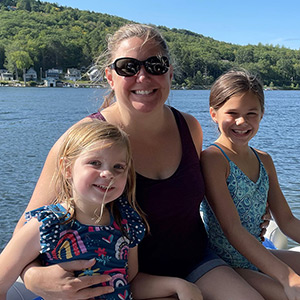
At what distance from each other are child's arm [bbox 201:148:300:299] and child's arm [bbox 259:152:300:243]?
425 mm

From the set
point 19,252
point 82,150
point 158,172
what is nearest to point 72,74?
point 158,172

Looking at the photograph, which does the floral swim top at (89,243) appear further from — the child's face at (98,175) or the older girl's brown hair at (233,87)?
the older girl's brown hair at (233,87)

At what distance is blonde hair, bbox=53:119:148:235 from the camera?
1.94 metres

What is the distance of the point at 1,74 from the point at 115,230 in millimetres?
97745

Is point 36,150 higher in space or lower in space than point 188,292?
lower

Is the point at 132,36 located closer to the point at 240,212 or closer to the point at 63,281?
the point at 240,212

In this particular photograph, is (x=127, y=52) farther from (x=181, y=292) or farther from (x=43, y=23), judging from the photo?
(x=43, y=23)

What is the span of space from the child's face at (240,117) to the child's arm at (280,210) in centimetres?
27

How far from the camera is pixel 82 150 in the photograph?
1.93 metres

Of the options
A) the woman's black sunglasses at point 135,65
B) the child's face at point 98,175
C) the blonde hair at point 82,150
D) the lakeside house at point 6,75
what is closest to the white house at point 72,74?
the lakeside house at point 6,75

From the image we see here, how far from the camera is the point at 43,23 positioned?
98562mm

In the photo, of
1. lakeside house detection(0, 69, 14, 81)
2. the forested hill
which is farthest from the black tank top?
lakeside house detection(0, 69, 14, 81)

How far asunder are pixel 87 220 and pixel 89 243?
0.11 metres

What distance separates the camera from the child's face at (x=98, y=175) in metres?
1.89
